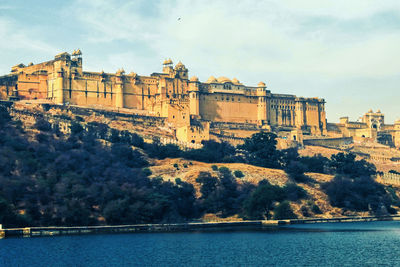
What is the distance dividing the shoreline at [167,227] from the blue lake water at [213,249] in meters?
1.46

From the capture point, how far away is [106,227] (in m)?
53.2

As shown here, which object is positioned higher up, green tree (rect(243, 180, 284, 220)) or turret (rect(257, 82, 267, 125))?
turret (rect(257, 82, 267, 125))

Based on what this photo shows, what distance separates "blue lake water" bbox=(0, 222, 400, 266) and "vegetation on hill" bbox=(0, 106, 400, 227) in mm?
4308

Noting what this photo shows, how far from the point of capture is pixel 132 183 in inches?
2413

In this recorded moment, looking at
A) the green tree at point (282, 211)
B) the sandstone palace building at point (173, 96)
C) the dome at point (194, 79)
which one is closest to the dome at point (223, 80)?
the sandstone palace building at point (173, 96)

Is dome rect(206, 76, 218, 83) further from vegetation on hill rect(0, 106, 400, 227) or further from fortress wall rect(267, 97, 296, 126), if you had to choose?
vegetation on hill rect(0, 106, 400, 227)

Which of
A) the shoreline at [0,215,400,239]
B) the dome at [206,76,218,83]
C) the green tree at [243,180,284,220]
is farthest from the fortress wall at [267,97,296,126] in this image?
the green tree at [243,180,284,220]

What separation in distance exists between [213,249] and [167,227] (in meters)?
11.7

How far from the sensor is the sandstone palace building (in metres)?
86.1

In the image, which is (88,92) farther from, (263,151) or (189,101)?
(263,151)

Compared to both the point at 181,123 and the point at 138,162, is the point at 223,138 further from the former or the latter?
the point at 138,162

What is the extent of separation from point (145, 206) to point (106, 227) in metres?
3.81

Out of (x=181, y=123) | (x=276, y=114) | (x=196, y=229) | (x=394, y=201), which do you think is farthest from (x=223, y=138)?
(x=196, y=229)

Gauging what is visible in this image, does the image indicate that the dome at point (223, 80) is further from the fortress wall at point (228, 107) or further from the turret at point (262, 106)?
the turret at point (262, 106)
